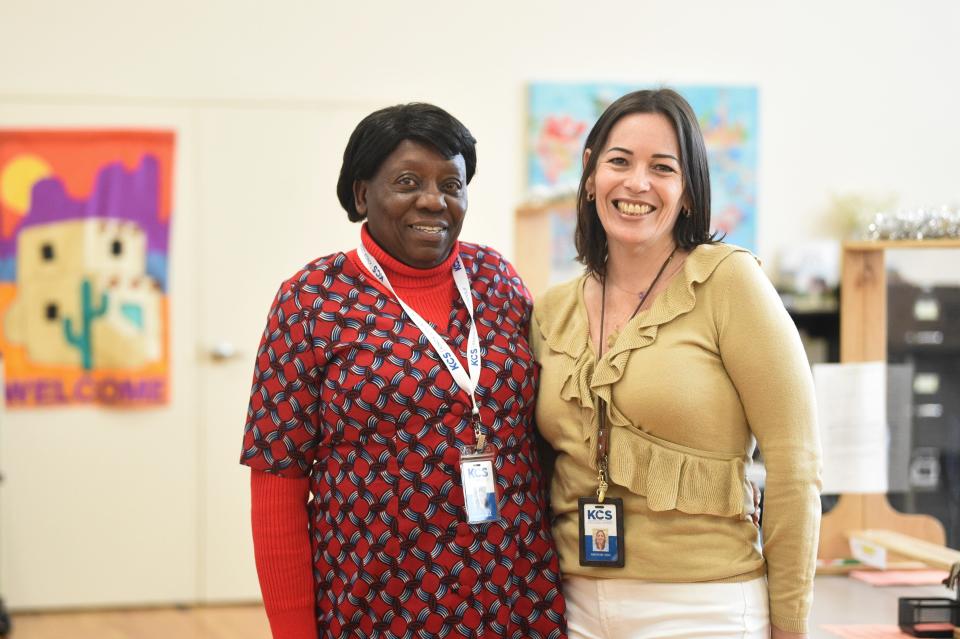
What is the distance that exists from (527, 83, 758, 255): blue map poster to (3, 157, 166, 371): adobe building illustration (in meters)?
1.86

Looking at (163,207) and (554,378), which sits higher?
(163,207)

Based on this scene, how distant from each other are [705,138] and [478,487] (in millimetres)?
3830

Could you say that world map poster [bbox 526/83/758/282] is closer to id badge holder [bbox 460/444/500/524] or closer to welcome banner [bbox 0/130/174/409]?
welcome banner [bbox 0/130/174/409]

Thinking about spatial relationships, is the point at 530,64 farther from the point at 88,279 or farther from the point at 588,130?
the point at 88,279

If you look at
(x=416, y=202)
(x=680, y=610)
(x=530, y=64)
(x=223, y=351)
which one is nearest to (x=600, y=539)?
(x=680, y=610)

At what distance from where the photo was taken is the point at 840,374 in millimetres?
2615

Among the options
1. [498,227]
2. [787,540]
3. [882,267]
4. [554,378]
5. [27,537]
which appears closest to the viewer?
[787,540]

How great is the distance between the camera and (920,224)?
2508mm

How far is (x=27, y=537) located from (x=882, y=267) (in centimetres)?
383

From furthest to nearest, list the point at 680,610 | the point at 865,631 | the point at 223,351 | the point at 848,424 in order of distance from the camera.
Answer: the point at 223,351, the point at 848,424, the point at 865,631, the point at 680,610

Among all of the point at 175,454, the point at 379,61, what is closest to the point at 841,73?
the point at 379,61

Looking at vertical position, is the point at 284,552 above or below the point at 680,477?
below

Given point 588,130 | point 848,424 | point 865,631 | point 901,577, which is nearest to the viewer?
point 865,631

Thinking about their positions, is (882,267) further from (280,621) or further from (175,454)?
(175,454)
